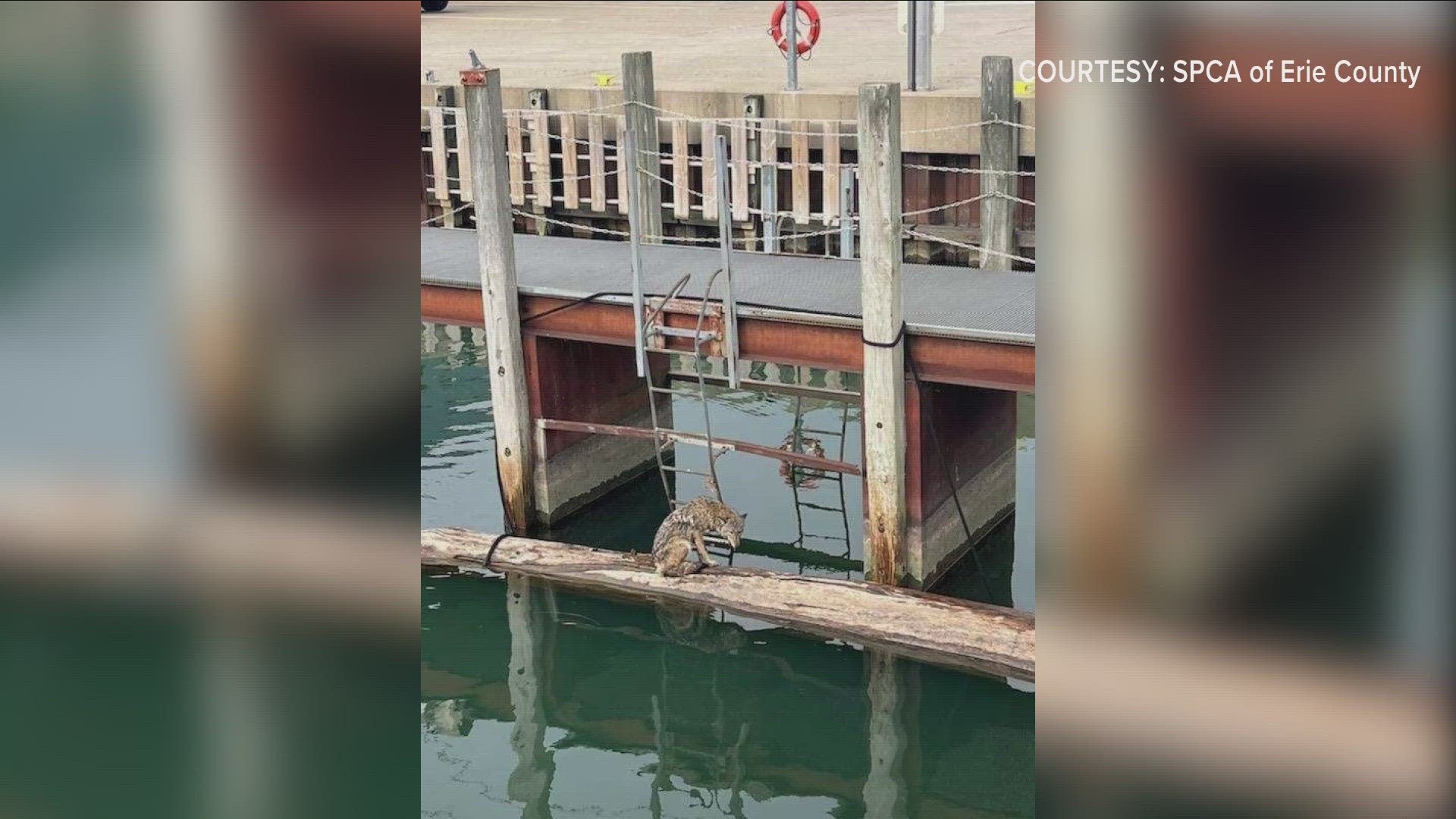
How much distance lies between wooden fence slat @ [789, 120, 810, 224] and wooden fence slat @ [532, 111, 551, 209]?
3.25 metres

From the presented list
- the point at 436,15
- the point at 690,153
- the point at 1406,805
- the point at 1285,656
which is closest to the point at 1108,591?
the point at 1285,656

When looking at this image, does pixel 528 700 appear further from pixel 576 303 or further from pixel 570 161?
pixel 570 161

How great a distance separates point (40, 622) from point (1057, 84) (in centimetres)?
99

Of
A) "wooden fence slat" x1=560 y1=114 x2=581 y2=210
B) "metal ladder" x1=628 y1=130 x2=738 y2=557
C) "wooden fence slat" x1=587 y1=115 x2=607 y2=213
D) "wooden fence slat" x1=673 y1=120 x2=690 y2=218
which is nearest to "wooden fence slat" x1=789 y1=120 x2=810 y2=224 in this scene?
"wooden fence slat" x1=673 y1=120 x2=690 y2=218

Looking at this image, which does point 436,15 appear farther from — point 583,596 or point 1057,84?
point 1057,84

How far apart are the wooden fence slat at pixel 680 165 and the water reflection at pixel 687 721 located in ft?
17.8

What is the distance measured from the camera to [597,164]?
17188mm

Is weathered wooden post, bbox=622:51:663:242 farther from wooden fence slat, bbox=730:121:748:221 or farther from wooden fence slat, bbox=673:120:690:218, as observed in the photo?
wooden fence slat, bbox=730:121:748:221

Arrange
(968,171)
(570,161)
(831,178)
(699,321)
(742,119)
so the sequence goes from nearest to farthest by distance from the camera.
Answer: (699,321)
(968,171)
(742,119)
(831,178)
(570,161)

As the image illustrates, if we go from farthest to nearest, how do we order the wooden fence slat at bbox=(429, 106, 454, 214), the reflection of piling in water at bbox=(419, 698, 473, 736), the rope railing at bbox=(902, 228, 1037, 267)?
the wooden fence slat at bbox=(429, 106, 454, 214) → the rope railing at bbox=(902, 228, 1037, 267) → the reflection of piling in water at bbox=(419, 698, 473, 736)

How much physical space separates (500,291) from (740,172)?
4077 millimetres

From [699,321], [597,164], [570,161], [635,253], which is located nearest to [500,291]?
[635,253]

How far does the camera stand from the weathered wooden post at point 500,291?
12242 millimetres

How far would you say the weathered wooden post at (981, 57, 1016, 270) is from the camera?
44.7 ft
